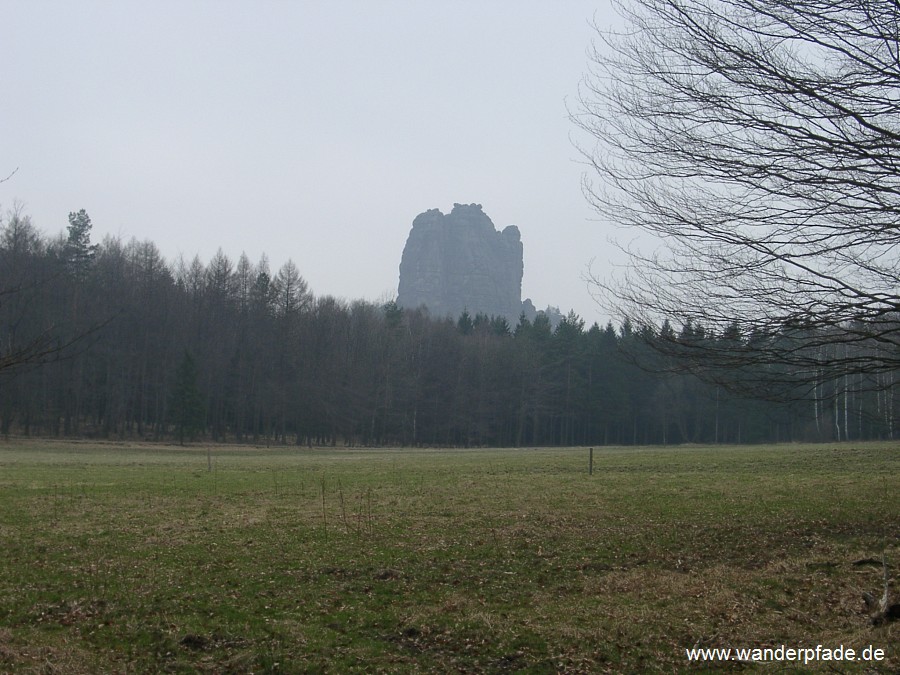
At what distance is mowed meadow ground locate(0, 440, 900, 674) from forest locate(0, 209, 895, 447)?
37.5 meters

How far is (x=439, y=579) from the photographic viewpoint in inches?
393

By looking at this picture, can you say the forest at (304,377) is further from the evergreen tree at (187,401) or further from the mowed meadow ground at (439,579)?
the mowed meadow ground at (439,579)

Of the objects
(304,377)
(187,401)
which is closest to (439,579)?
(187,401)

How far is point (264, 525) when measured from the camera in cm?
1391

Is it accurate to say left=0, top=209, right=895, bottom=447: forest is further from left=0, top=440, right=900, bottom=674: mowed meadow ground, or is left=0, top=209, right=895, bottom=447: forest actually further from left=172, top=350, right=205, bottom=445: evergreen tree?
left=0, top=440, right=900, bottom=674: mowed meadow ground

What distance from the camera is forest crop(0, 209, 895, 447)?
61.0 metres

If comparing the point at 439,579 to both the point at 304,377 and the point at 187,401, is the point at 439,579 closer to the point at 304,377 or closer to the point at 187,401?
the point at 187,401

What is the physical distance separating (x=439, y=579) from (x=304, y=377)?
63.7 meters

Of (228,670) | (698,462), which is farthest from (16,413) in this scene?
(228,670)

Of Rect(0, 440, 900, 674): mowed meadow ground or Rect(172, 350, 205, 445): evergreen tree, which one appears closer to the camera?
Rect(0, 440, 900, 674): mowed meadow ground

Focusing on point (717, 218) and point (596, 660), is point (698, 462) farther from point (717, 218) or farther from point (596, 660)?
Result: point (596, 660)

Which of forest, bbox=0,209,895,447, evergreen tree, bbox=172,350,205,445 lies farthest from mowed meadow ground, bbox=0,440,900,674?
evergreen tree, bbox=172,350,205,445

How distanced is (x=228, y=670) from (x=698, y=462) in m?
27.2

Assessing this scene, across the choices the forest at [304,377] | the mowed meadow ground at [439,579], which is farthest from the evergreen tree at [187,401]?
the mowed meadow ground at [439,579]
